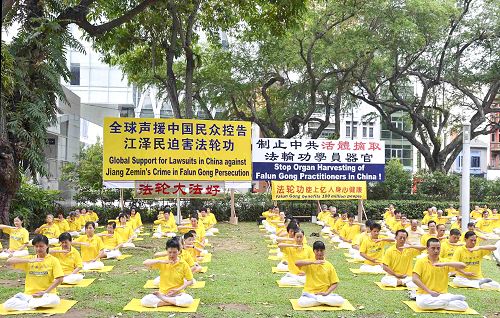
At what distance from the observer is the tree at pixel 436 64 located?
1998cm

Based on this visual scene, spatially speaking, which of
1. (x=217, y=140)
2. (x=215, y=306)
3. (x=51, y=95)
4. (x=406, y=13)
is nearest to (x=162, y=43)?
(x=217, y=140)

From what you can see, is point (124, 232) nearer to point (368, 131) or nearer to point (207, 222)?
point (207, 222)

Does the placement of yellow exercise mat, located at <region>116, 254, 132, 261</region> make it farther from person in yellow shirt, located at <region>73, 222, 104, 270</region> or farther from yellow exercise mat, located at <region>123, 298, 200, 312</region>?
yellow exercise mat, located at <region>123, 298, 200, 312</region>

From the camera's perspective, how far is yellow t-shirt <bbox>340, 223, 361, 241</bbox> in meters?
13.4

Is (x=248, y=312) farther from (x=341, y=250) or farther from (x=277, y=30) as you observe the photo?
(x=277, y=30)

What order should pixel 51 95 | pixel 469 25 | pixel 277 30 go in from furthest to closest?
pixel 469 25 < pixel 51 95 < pixel 277 30

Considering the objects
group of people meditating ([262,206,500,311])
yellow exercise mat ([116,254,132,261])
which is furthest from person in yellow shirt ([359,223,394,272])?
yellow exercise mat ([116,254,132,261])

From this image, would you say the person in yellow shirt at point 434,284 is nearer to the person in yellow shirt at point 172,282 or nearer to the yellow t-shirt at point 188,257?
the person in yellow shirt at point 172,282

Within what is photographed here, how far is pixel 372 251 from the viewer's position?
33.5ft

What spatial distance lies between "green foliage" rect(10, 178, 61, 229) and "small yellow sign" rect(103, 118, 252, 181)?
7.50 feet

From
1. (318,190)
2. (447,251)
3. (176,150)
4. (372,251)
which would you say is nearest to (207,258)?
(372,251)

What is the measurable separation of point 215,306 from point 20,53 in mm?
8851

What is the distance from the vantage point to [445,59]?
920 inches

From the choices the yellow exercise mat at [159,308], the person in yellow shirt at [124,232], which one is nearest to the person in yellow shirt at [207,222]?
the person in yellow shirt at [124,232]
